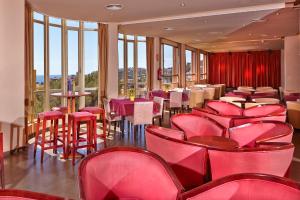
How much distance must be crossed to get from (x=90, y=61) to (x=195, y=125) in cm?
563

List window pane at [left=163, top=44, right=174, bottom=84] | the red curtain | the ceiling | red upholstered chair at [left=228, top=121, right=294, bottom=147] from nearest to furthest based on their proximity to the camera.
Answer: red upholstered chair at [left=228, top=121, right=294, bottom=147], the ceiling, window pane at [left=163, top=44, right=174, bottom=84], the red curtain

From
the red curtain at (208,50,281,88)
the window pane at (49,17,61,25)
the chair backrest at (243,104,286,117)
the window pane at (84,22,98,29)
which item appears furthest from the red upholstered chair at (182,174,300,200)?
the red curtain at (208,50,281,88)

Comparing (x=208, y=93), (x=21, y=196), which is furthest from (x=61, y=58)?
(x=208, y=93)

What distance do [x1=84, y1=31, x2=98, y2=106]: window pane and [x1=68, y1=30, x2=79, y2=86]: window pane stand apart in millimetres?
288

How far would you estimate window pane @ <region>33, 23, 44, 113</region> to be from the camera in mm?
7113

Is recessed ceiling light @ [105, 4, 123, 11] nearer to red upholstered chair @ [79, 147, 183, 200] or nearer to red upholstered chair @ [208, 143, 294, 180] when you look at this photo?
red upholstered chair @ [208, 143, 294, 180]

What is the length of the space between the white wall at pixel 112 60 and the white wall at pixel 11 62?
325 cm

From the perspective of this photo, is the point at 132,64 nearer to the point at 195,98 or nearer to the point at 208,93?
the point at 195,98

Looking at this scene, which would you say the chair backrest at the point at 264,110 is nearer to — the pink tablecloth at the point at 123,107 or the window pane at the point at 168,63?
the pink tablecloth at the point at 123,107

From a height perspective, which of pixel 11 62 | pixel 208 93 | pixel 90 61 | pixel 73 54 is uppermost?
pixel 73 54

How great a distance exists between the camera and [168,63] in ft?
42.1

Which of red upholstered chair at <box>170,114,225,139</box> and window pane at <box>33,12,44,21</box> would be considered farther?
window pane at <box>33,12,44,21</box>

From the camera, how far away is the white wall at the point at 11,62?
496 cm

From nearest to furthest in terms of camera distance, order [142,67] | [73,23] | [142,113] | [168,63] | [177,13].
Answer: [142,113] → [177,13] → [73,23] → [142,67] → [168,63]
